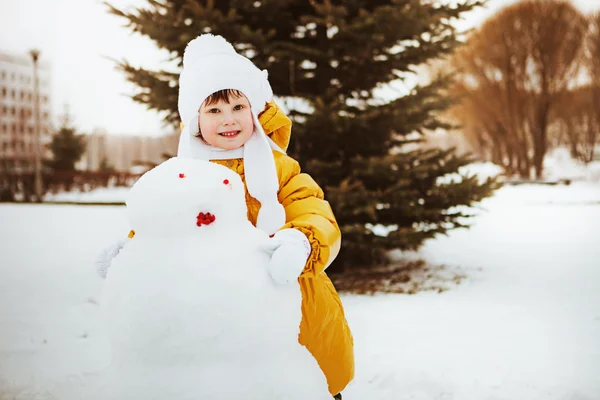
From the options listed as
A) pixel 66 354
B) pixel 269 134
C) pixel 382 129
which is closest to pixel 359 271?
pixel 382 129

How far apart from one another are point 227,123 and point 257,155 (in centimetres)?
16

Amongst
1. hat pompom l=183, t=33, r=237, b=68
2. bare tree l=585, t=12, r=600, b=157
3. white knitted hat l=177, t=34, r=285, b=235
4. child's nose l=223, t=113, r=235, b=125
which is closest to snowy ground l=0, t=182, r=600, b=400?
white knitted hat l=177, t=34, r=285, b=235

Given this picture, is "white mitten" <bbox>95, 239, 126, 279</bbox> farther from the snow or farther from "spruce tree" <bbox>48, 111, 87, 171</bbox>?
"spruce tree" <bbox>48, 111, 87, 171</bbox>

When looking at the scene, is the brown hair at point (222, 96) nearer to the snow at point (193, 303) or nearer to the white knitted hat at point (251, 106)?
the white knitted hat at point (251, 106)

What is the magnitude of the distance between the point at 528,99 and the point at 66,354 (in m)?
23.0

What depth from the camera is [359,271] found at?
681cm

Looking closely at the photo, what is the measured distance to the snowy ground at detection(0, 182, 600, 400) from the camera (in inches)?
132

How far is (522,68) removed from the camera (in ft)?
72.7

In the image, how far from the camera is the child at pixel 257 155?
1918 millimetres

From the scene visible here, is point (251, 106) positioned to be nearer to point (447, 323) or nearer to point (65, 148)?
point (447, 323)

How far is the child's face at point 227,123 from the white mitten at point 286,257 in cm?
54

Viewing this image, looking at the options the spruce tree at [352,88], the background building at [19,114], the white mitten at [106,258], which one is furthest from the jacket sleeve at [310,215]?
the background building at [19,114]

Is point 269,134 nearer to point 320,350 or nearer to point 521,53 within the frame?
A: point 320,350

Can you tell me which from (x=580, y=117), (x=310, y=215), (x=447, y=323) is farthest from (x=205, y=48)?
(x=580, y=117)
